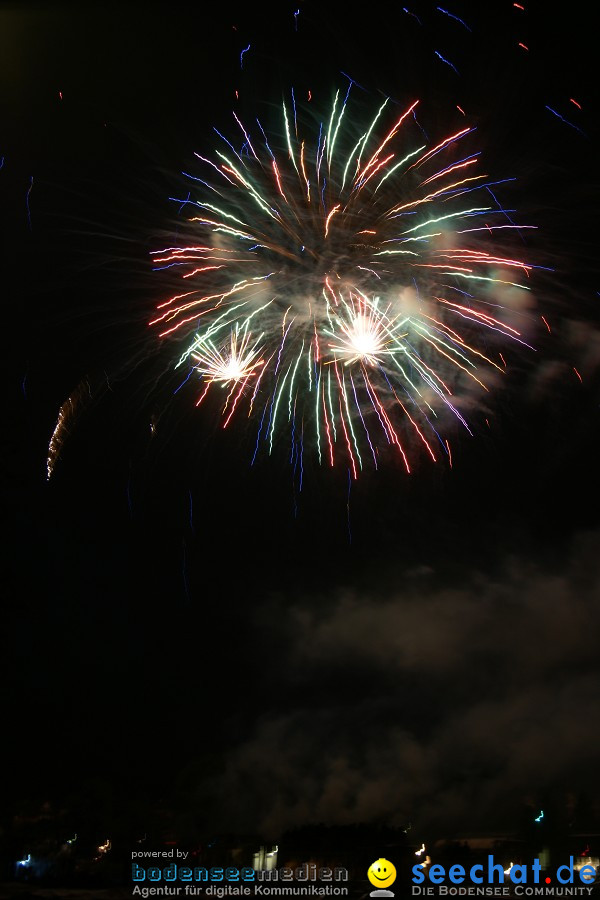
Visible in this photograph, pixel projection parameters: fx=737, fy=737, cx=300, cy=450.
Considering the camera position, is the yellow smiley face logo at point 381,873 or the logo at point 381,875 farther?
the yellow smiley face logo at point 381,873

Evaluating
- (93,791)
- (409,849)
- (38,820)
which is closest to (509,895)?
(409,849)

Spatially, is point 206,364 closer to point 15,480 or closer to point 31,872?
point 15,480

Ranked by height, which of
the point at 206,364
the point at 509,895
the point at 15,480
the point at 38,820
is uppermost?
the point at 206,364

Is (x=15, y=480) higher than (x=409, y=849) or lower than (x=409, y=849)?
higher

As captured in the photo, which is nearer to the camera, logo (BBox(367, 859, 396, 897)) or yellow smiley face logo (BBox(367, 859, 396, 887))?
logo (BBox(367, 859, 396, 897))

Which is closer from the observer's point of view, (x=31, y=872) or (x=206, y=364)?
(x=206, y=364)

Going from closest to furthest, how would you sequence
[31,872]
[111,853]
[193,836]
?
[31,872], [111,853], [193,836]

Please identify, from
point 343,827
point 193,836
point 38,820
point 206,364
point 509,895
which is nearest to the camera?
point 509,895
